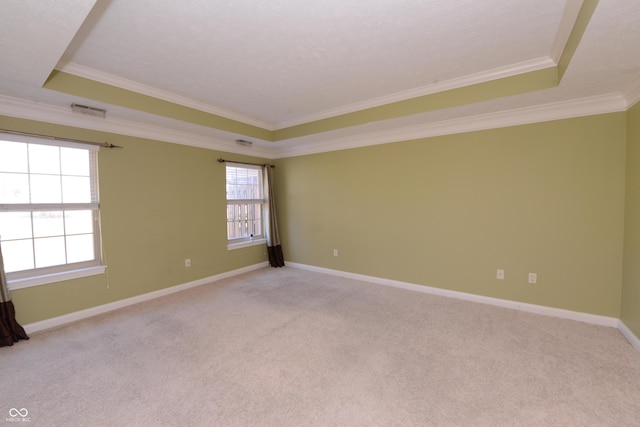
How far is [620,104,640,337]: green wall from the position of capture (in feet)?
7.87

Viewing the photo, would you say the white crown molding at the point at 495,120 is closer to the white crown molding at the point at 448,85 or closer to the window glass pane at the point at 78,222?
the white crown molding at the point at 448,85

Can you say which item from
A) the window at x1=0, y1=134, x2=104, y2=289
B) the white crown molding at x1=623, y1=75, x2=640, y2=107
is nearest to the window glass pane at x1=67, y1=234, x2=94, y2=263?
the window at x1=0, y1=134, x2=104, y2=289

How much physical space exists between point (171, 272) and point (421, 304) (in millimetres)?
3427

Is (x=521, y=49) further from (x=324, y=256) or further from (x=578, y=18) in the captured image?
(x=324, y=256)

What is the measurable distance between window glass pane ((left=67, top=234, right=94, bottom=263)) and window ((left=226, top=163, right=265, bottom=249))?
1895 millimetres

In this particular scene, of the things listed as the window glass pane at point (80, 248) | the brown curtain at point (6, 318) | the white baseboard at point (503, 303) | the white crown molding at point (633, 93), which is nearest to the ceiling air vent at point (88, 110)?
the window glass pane at point (80, 248)

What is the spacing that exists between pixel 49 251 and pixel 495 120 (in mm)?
5214

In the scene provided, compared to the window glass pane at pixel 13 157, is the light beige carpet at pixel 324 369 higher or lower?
lower

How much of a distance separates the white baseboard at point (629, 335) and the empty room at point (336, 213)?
0.11 ft

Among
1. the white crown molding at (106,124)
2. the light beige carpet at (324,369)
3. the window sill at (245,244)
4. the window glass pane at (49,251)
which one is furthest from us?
the window sill at (245,244)

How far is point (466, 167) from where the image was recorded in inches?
136

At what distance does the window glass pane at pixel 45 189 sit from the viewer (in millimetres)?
2803

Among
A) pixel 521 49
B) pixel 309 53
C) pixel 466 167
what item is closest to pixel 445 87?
pixel 521 49

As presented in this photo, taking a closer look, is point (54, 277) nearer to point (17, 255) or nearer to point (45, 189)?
Result: point (17, 255)
